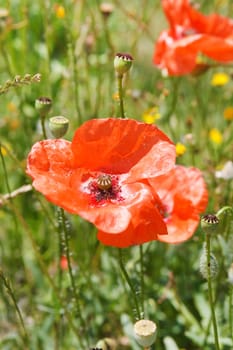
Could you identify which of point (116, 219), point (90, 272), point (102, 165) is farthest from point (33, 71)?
point (116, 219)

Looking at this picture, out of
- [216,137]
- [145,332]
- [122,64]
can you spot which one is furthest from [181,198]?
[216,137]

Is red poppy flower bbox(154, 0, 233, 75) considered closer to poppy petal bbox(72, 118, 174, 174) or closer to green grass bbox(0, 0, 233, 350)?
green grass bbox(0, 0, 233, 350)

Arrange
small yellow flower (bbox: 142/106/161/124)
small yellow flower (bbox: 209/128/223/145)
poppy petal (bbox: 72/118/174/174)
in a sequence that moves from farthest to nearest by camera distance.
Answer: small yellow flower (bbox: 209/128/223/145) < small yellow flower (bbox: 142/106/161/124) < poppy petal (bbox: 72/118/174/174)

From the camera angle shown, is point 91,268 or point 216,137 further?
point 216,137

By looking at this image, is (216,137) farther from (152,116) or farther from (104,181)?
(104,181)

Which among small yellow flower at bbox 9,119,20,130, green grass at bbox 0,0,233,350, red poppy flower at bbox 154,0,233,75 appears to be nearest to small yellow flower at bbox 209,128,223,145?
green grass at bbox 0,0,233,350

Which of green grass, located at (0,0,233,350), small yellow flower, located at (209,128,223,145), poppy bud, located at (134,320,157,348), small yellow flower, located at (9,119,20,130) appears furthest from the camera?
small yellow flower, located at (9,119,20,130)

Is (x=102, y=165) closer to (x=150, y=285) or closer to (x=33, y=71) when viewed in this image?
(x=150, y=285)
